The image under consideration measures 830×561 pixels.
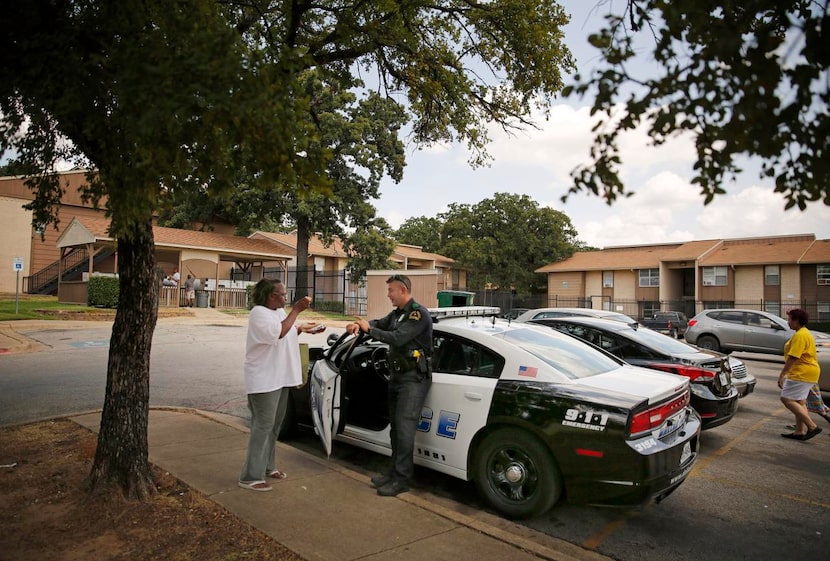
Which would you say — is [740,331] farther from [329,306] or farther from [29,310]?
[29,310]

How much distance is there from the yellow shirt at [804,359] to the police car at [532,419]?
9.45ft

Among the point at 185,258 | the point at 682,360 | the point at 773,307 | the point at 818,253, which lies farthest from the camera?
the point at 773,307

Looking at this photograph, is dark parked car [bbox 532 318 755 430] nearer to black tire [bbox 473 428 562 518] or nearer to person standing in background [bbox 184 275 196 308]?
black tire [bbox 473 428 562 518]

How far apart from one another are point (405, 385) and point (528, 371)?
1.00 m

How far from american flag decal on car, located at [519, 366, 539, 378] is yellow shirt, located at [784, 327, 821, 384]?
Answer: 4.14m

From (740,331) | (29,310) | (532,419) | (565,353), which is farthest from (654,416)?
(29,310)

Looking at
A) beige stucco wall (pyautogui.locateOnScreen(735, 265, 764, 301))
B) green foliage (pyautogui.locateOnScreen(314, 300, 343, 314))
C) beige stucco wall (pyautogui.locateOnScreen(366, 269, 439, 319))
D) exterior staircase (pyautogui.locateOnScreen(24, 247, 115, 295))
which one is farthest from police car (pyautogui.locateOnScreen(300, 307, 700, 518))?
beige stucco wall (pyautogui.locateOnScreen(735, 265, 764, 301))

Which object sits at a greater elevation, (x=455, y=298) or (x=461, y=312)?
(x=455, y=298)

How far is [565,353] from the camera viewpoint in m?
4.81

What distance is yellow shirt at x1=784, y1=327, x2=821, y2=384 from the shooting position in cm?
646

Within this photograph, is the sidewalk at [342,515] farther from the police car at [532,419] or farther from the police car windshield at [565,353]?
the police car windshield at [565,353]

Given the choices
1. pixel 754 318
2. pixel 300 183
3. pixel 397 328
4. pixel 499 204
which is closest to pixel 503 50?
pixel 397 328

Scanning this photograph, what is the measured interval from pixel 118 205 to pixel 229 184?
0.70 metres

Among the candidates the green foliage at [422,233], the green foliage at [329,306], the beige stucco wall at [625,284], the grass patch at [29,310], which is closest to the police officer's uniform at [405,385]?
the grass patch at [29,310]
